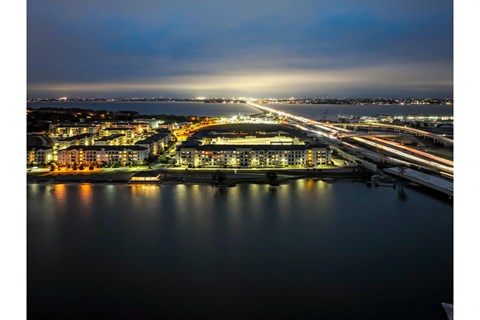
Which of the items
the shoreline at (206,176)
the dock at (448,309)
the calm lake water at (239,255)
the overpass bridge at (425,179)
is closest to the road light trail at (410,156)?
the overpass bridge at (425,179)

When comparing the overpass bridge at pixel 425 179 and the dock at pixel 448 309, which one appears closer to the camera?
the dock at pixel 448 309

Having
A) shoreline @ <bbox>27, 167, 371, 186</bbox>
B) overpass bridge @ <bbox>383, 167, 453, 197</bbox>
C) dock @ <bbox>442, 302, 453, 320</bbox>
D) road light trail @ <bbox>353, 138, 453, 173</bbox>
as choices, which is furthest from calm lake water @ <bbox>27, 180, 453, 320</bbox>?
road light trail @ <bbox>353, 138, 453, 173</bbox>

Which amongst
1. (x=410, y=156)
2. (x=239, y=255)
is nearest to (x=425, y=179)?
(x=410, y=156)

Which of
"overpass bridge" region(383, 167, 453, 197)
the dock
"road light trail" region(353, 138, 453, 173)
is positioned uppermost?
"road light trail" region(353, 138, 453, 173)

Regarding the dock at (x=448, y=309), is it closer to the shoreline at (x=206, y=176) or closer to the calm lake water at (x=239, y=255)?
the calm lake water at (x=239, y=255)

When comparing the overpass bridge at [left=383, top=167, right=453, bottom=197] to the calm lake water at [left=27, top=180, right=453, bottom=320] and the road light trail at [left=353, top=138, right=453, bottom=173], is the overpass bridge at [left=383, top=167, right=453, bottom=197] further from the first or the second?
the road light trail at [left=353, top=138, right=453, bottom=173]

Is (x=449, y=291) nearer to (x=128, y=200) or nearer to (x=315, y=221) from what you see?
(x=315, y=221)

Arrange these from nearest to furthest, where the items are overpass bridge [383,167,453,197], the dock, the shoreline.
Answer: the dock, overpass bridge [383,167,453,197], the shoreline

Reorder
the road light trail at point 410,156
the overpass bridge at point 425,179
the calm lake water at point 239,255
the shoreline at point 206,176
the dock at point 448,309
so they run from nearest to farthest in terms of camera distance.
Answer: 1. the dock at point 448,309
2. the calm lake water at point 239,255
3. the overpass bridge at point 425,179
4. the shoreline at point 206,176
5. the road light trail at point 410,156

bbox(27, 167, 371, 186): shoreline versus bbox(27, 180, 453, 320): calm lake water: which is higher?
bbox(27, 167, 371, 186): shoreline

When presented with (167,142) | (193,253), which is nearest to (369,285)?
(193,253)
